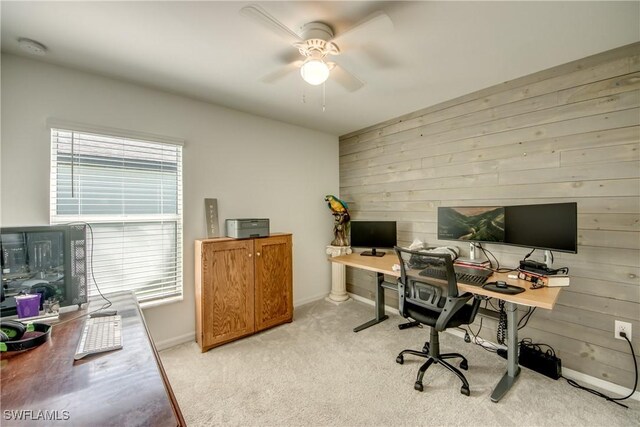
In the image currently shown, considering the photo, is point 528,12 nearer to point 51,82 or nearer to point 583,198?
point 583,198

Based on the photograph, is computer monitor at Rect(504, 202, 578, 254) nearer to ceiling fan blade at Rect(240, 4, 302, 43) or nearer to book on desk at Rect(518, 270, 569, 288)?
book on desk at Rect(518, 270, 569, 288)

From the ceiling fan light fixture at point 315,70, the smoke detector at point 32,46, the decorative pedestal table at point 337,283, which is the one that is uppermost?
the smoke detector at point 32,46

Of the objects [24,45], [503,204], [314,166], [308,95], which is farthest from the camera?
[314,166]

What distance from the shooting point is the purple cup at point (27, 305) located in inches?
55.0

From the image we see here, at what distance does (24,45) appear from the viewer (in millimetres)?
1715

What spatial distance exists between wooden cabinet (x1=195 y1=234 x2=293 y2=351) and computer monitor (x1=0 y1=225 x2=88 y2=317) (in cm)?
90

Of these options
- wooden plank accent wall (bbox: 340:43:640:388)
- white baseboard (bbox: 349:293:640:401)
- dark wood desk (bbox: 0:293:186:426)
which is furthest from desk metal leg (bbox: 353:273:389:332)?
dark wood desk (bbox: 0:293:186:426)

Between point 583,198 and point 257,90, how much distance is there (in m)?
2.83

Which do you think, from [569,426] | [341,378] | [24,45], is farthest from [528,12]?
[24,45]

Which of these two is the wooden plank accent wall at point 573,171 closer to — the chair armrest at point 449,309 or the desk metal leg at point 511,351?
the desk metal leg at point 511,351

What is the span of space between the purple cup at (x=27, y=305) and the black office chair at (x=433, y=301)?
2.26 m

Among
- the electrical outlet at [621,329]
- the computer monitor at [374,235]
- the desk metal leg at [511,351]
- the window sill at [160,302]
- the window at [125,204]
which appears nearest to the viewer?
the electrical outlet at [621,329]

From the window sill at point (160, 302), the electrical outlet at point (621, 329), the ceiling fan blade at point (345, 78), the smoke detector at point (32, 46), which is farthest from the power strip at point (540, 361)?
the smoke detector at point (32, 46)

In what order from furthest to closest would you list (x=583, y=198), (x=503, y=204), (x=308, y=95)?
(x=308, y=95) < (x=503, y=204) < (x=583, y=198)
